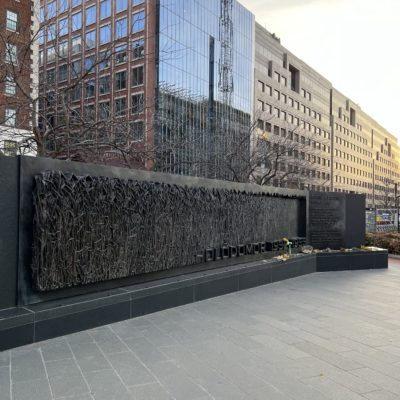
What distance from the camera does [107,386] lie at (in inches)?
164

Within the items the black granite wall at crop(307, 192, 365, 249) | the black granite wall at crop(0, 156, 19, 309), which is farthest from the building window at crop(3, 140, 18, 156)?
the black granite wall at crop(307, 192, 365, 249)

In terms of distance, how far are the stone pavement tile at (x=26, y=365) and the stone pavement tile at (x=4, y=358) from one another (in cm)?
5

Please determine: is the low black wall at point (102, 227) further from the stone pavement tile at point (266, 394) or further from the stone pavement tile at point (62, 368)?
the stone pavement tile at point (266, 394)

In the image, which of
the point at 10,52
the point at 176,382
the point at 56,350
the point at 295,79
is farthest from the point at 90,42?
the point at 295,79

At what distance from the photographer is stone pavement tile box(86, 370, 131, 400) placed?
3.94 meters

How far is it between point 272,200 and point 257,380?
8116mm

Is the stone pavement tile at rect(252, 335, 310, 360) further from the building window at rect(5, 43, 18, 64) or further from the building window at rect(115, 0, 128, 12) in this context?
the building window at rect(115, 0, 128, 12)

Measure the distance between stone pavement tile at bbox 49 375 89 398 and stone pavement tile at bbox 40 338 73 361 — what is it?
2.08 ft

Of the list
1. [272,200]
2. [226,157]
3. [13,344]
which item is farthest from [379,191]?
[13,344]

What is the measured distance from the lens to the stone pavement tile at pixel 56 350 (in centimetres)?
496

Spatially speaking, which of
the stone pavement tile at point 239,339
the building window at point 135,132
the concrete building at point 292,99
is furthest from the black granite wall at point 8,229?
the concrete building at point 292,99

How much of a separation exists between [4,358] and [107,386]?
5.20 ft

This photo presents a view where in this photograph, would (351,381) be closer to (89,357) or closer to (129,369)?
(129,369)

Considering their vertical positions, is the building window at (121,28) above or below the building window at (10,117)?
above
